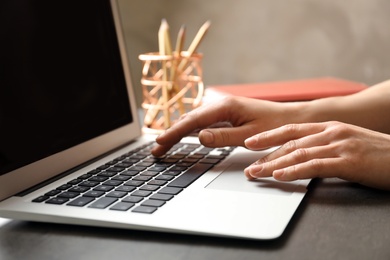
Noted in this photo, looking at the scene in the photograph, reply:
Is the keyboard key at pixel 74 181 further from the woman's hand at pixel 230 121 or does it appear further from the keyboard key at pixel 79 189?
the woman's hand at pixel 230 121

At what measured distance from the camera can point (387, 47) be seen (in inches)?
Result: 62.9

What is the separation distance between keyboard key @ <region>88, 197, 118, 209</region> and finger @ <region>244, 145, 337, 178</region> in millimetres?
174

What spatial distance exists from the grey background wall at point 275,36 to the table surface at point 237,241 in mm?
1229

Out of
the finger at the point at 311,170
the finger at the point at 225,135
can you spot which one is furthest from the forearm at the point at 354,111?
the finger at the point at 311,170

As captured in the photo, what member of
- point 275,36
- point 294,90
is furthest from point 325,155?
point 275,36

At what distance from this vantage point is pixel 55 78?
68cm

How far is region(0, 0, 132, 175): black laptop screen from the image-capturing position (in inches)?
23.3

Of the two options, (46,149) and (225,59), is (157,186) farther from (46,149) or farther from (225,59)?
(225,59)

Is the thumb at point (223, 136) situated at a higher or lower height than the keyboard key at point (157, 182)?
higher

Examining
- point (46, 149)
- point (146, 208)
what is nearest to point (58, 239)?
point (146, 208)

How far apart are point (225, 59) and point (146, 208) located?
1334 mm

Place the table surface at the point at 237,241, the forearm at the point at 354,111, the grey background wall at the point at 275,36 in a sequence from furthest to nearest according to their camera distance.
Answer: the grey background wall at the point at 275,36, the forearm at the point at 354,111, the table surface at the point at 237,241

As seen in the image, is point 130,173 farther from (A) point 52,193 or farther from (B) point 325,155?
(B) point 325,155

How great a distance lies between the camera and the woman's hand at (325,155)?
0.54 metres
